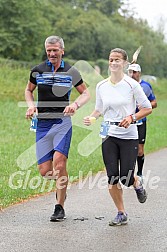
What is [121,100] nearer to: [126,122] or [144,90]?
[126,122]

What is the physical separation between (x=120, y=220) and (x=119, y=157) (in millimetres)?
743

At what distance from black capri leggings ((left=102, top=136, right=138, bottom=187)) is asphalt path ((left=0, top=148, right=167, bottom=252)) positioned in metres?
0.60

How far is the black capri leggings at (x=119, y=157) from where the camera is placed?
7.14 metres

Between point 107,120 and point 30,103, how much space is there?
1042mm

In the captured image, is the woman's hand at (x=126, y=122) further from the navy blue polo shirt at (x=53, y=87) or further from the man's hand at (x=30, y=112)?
the man's hand at (x=30, y=112)

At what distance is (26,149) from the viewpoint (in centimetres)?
1469

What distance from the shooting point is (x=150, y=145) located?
18.0m

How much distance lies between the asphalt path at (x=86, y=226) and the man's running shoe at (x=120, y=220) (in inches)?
2.5

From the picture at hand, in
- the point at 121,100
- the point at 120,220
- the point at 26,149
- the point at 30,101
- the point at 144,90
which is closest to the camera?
the point at 121,100

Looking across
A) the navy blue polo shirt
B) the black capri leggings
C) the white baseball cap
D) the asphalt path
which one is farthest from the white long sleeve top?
the white baseball cap

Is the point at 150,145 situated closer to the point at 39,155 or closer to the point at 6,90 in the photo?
the point at 39,155

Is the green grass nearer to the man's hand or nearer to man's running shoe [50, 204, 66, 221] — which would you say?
man's running shoe [50, 204, 66, 221]

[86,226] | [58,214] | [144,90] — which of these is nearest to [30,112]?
[58,214]

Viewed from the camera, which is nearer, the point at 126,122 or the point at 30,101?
the point at 126,122
